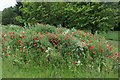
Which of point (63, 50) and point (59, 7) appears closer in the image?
point (63, 50)

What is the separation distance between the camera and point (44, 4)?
56.2ft

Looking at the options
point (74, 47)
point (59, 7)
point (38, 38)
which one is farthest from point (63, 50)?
point (59, 7)

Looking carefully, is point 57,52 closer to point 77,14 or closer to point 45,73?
point 45,73

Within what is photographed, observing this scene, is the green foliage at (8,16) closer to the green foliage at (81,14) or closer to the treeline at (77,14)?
the treeline at (77,14)

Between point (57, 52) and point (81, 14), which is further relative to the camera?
point (81, 14)

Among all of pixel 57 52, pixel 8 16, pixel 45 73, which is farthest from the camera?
pixel 8 16

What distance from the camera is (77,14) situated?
585 inches

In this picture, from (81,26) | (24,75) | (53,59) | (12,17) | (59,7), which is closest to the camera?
(24,75)

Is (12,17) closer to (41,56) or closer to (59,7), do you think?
(59,7)

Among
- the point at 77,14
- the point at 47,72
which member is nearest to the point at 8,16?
the point at 77,14

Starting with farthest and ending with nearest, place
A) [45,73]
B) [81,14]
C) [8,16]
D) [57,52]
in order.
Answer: [8,16]
[81,14]
[57,52]
[45,73]

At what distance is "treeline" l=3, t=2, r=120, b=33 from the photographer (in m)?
14.5

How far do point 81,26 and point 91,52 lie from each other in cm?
818

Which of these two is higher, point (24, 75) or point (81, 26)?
point (81, 26)
